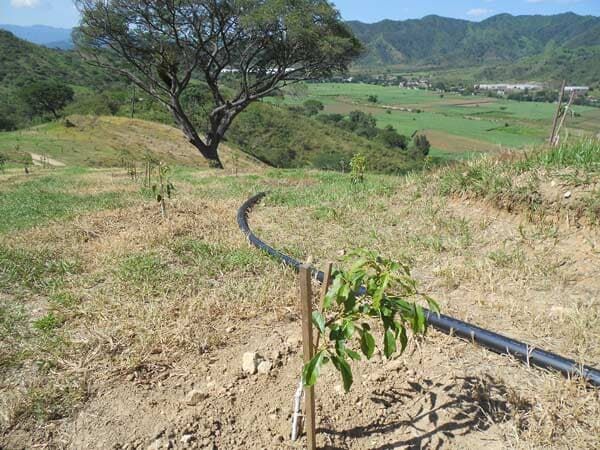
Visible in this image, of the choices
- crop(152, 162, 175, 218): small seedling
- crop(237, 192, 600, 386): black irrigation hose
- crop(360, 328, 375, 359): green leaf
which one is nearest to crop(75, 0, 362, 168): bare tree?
crop(152, 162, 175, 218): small seedling

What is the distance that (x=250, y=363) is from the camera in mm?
2342

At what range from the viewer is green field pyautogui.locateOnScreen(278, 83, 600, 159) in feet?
125

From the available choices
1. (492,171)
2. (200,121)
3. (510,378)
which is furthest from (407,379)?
(200,121)

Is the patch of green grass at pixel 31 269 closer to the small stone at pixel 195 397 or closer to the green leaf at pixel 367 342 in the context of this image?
the small stone at pixel 195 397

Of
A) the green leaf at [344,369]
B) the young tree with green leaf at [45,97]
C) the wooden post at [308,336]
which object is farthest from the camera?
the young tree with green leaf at [45,97]

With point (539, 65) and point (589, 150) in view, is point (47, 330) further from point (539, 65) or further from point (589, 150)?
point (539, 65)

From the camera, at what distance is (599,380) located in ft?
6.56

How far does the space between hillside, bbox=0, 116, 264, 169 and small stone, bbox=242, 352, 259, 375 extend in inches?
527

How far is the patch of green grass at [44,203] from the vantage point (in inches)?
223

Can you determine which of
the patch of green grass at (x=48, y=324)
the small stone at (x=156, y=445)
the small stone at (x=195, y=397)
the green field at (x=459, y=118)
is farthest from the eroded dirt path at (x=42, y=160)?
the small stone at (x=156, y=445)

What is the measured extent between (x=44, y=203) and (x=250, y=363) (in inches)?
241

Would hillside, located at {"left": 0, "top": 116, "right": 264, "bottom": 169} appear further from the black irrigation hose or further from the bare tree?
the black irrigation hose

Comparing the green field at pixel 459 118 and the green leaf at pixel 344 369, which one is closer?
the green leaf at pixel 344 369

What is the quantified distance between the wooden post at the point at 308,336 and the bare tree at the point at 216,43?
40.0 ft
